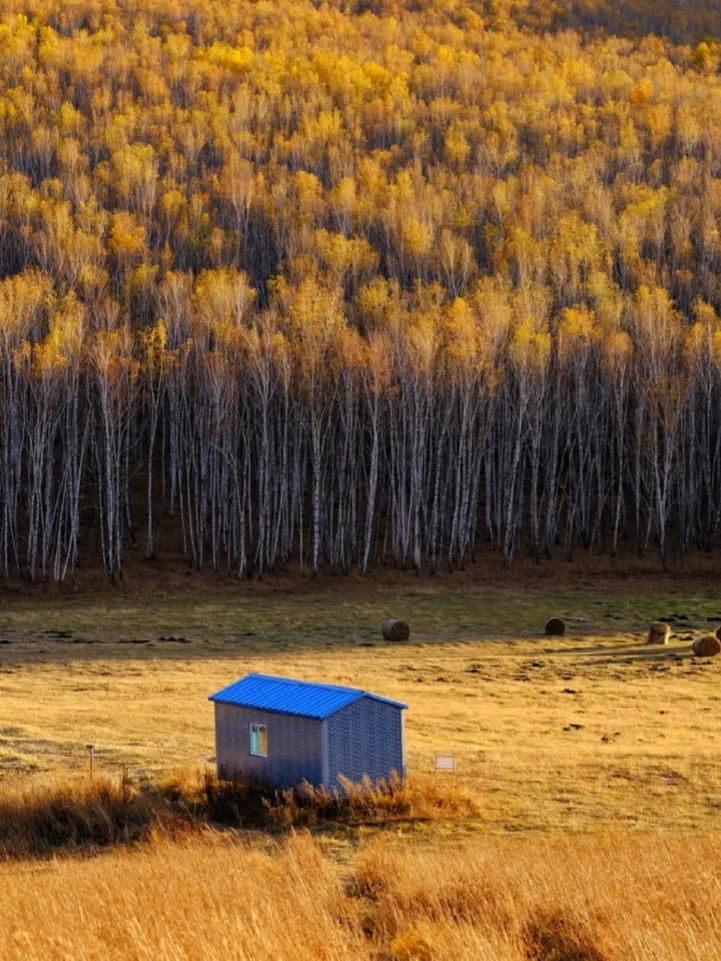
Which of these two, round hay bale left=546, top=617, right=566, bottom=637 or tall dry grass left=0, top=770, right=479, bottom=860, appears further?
round hay bale left=546, top=617, right=566, bottom=637

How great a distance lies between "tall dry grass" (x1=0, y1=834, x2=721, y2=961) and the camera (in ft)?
41.4

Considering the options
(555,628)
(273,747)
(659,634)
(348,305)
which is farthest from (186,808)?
(348,305)

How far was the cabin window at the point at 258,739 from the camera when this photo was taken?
22031mm

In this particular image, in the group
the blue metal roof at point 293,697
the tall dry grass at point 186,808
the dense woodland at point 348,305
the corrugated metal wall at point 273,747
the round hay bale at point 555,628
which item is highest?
the dense woodland at point 348,305

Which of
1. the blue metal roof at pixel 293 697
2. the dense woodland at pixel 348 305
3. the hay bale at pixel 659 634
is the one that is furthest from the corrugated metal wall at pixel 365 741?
the dense woodland at pixel 348 305

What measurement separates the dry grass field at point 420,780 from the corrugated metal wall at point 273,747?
72 centimetres

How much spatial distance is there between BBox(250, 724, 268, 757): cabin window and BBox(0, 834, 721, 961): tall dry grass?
175 inches

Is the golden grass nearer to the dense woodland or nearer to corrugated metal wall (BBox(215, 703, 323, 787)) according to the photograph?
corrugated metal wall (BBox(215, 703, 323, 787))

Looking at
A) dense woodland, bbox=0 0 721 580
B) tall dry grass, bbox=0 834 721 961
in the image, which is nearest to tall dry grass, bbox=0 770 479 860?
tall dry grass, bbox=0 834 721 961

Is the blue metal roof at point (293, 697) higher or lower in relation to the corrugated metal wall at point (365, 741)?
higher

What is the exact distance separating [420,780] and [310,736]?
1.92m

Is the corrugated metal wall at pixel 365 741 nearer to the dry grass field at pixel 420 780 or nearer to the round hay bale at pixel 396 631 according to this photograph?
the dry grass field at pixel 420 780

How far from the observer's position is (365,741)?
2158 cm

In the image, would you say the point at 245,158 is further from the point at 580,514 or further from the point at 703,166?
the point at 580,514
